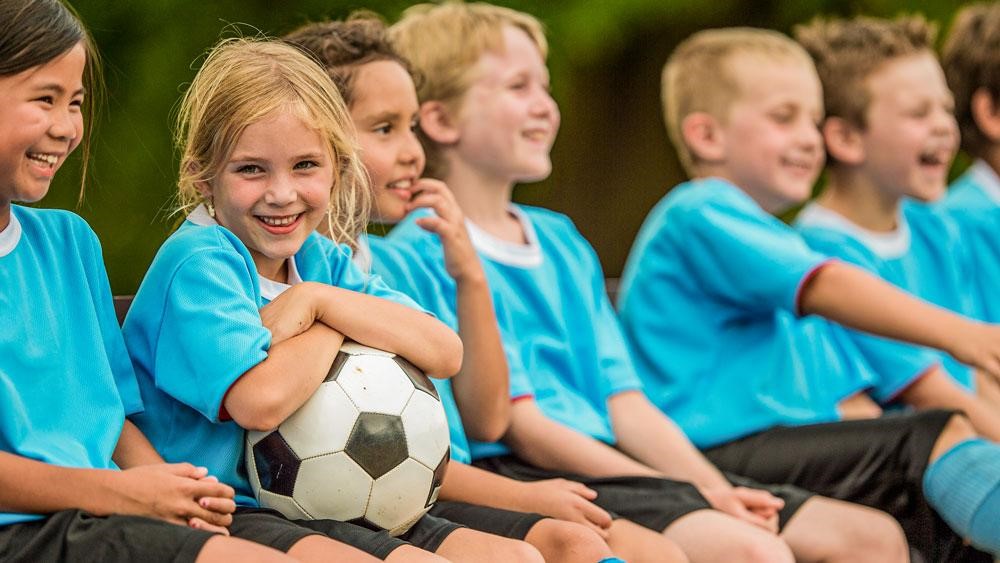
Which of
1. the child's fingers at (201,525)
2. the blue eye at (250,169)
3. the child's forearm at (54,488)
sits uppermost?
the blue eye at (250,169)

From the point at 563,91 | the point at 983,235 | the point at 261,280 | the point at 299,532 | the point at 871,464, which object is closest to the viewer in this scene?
the point at 299,532

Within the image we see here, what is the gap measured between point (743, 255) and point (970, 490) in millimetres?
883

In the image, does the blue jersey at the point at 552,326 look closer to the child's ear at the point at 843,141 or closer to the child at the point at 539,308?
the child at the point at 539,308

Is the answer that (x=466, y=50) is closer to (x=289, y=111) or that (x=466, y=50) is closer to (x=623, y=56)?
(x=289, y=111)

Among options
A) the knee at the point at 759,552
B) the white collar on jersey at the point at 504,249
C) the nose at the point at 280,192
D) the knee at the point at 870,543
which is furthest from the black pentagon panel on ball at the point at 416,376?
the knee at the point at 870,543

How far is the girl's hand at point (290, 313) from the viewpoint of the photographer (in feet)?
8.44

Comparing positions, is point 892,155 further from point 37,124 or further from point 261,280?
point 37,124

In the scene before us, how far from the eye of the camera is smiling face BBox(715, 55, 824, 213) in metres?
4.36

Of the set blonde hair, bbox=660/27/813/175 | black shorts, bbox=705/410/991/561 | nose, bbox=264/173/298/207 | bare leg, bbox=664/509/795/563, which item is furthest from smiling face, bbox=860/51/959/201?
nose, bbox=264/173/298/207

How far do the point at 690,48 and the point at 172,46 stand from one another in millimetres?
2629

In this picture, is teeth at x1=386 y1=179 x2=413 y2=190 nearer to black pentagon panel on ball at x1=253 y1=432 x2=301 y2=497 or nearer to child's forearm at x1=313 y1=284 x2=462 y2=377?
child's forearm at x1=313 y1=284 x2=462 y2=377

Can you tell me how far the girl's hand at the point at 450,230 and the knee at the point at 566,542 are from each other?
664mm

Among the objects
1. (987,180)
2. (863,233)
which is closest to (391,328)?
(863,233)

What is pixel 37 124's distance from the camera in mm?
2482
